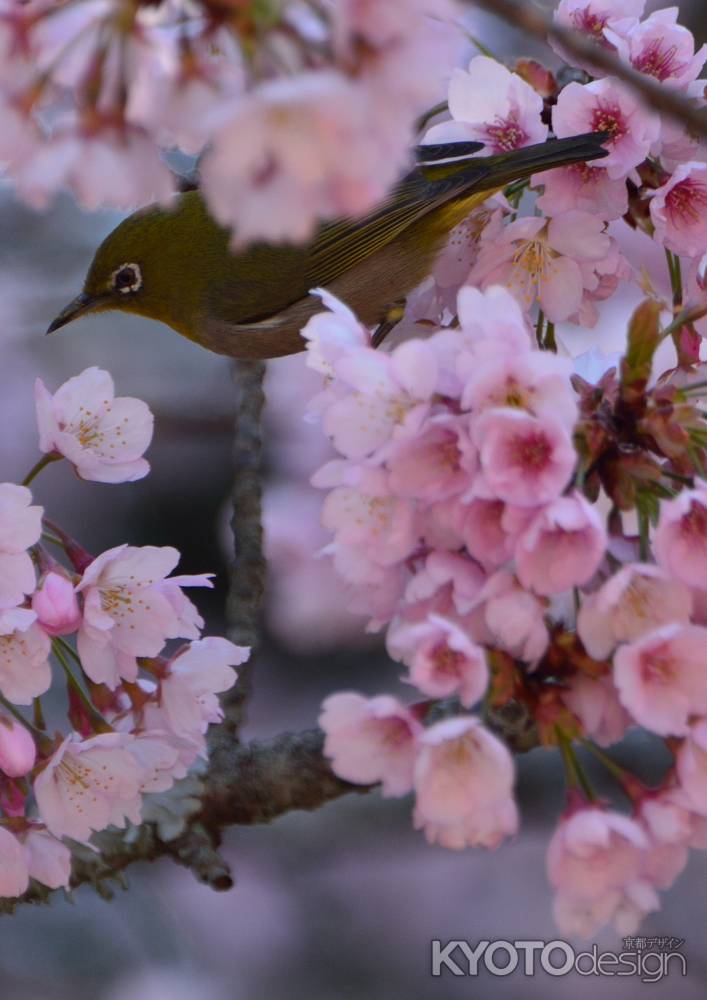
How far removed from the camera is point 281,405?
4750 millimetres

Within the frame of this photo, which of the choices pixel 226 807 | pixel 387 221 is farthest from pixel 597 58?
pixel 387 221

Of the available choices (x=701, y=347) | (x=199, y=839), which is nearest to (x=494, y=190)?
(x=701, y=347)

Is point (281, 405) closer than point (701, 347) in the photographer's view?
No

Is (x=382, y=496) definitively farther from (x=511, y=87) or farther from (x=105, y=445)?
(x=511, y=87)

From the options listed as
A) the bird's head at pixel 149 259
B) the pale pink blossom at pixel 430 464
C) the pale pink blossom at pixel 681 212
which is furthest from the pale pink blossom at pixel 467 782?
the bird's head at pixel 149 259

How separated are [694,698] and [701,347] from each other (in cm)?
73

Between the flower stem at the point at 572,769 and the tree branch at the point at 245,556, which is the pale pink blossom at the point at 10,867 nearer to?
the tree branch at the point at 245,556

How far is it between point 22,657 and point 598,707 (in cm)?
80

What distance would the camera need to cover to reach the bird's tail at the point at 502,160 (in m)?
1.96

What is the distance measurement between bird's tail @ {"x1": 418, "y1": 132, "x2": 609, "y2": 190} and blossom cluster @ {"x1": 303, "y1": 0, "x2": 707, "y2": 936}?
1.43ft

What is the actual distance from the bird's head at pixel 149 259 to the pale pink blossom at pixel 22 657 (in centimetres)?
153

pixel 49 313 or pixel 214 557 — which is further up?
pixel 49 313

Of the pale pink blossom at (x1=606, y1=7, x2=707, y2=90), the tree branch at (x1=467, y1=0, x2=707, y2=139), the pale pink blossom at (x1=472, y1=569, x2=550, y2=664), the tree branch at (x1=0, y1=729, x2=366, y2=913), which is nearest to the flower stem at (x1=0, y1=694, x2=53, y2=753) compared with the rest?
the tree branch at (x1=0, y1=729, x2=366, y2=913)

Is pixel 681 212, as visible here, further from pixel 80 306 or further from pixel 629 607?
pixel 80 306
